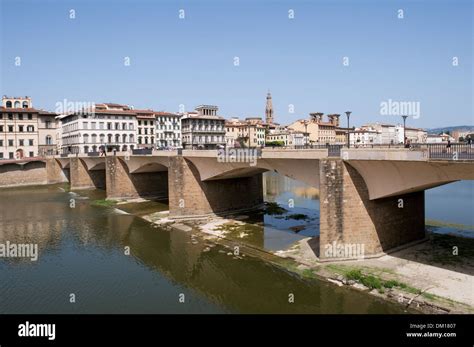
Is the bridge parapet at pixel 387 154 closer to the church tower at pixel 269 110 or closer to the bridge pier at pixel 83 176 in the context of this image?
the bridge pier at pixel 83 176

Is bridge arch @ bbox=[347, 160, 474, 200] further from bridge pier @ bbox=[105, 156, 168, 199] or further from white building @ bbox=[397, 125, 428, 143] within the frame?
bridge pier @ bbox=[105, 156, 168, 199]

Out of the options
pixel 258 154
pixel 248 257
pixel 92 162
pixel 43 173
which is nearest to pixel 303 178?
pixel 258 154

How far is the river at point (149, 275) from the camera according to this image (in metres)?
15.4

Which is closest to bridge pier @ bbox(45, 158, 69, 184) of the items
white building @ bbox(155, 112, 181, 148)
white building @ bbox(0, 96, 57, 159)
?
white building @ bbox(0, 96, 57, 159)

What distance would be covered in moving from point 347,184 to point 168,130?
70.7 m

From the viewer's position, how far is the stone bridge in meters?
17.2

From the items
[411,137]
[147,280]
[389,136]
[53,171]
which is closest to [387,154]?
[147,280]

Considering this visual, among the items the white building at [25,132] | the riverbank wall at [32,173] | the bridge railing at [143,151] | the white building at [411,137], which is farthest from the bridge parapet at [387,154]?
the white building at [25,132]

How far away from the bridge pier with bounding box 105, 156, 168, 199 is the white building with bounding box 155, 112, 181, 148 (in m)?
38.7

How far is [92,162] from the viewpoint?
55.4 m

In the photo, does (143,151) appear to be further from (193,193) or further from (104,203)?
(193,193)

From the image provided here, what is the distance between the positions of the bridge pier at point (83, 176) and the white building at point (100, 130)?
434 inches
